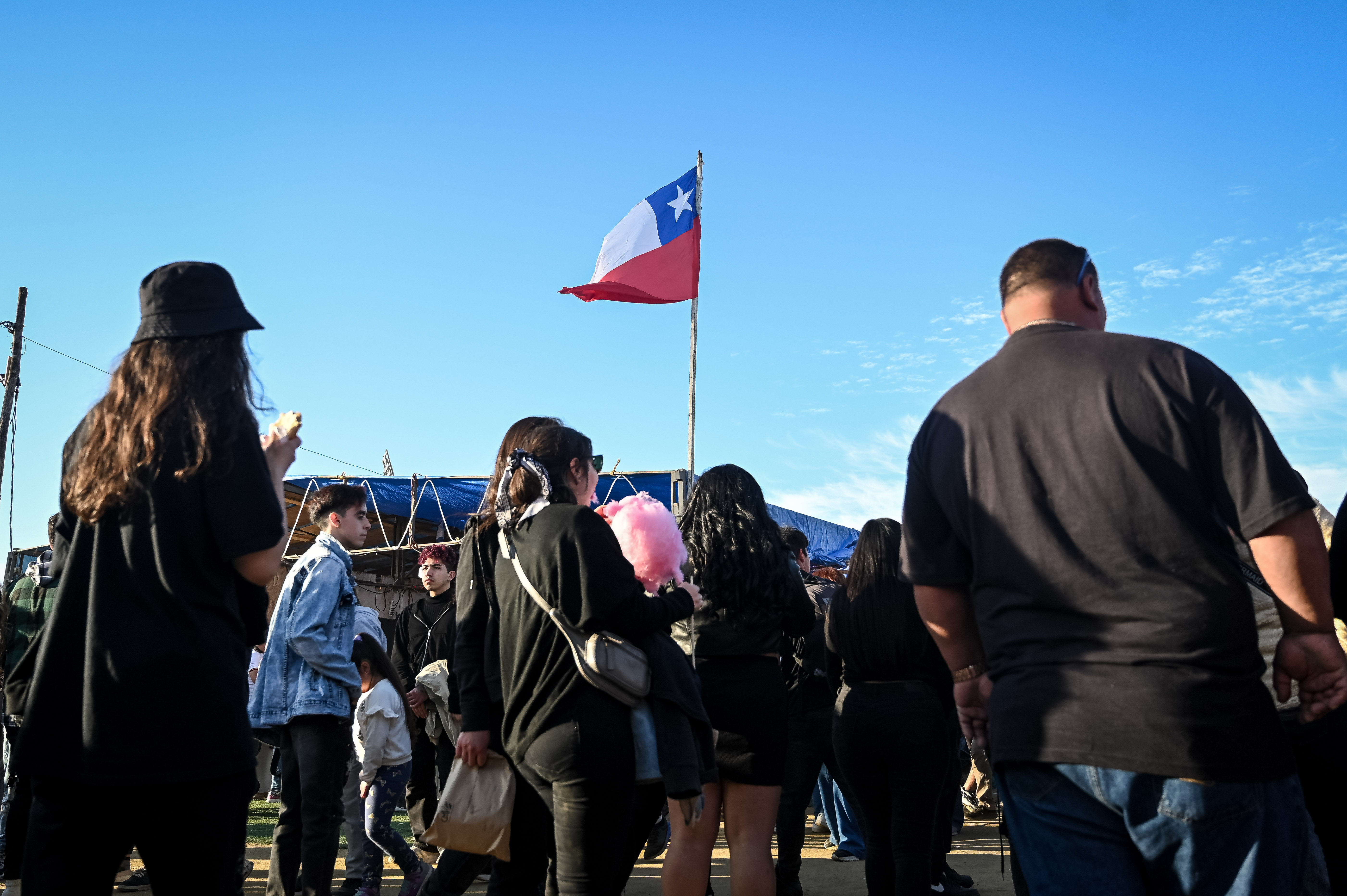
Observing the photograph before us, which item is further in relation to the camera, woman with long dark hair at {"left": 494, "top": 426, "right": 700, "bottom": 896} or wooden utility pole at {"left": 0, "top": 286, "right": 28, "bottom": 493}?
wooden utility pole at {"left": 0, "top": 286, "right": 28, "bottom": 493}

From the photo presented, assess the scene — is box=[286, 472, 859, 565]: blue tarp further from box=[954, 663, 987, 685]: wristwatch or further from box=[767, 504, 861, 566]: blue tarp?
box=[954, 663, 987, 685]: wristwatch

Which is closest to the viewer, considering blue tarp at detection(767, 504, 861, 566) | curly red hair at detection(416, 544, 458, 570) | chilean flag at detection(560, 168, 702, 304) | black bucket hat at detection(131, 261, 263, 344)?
black bucket hat at detection(131, 261, 263, 344)

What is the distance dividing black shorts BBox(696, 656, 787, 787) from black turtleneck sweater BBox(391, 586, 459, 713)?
7.27 feet

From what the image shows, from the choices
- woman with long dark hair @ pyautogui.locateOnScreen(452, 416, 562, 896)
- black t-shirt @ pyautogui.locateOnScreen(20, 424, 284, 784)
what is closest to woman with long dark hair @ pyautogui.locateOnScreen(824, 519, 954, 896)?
woman with long dark hair @ pyautogui.locateOnScreen(452, 416, 562, 896)

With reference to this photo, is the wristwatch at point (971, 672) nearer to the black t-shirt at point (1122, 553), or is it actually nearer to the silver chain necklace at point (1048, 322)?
the black t-shirt at point (1122, 553)

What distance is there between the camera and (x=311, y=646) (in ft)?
15.9

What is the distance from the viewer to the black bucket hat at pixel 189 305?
2352 millimetres

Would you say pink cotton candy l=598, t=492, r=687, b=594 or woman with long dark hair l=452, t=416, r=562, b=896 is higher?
pink cotton candy l=598, t=492, r=687, b=594

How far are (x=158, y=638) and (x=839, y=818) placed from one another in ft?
21.8

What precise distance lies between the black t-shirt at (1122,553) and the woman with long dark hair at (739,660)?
1.97 m

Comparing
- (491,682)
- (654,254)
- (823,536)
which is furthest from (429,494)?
(491,682)

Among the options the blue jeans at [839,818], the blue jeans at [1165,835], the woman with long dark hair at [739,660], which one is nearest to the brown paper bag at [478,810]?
the woman with long dark hair at [739,660]

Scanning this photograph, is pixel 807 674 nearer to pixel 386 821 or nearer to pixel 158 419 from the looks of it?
pixel 386 821

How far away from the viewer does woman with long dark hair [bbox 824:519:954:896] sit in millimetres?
4156
